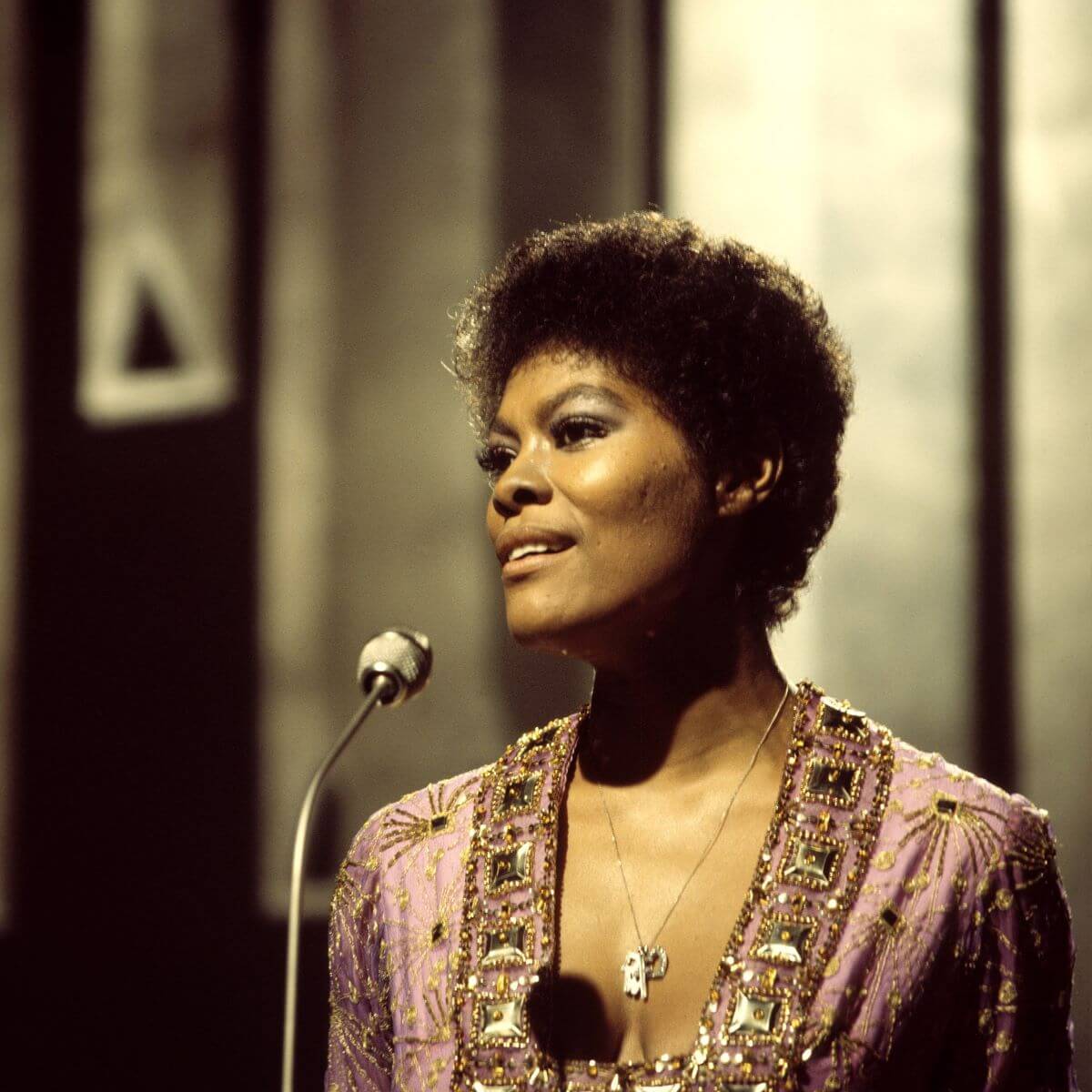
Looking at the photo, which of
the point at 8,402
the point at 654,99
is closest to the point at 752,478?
the point at 654,99

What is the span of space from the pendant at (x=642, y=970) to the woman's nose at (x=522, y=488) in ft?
1.66

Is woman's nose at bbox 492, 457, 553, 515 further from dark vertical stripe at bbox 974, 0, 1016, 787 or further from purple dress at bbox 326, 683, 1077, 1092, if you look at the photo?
dark vertical stripe at bbox 974, 0, 1016, 787

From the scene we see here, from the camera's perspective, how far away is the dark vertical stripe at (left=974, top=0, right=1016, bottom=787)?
262 cm

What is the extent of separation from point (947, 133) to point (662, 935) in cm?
167

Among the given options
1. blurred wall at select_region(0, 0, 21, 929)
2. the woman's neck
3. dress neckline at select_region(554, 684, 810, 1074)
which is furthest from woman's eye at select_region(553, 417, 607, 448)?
blurred wall at select_region(0, 0, 21, 929)

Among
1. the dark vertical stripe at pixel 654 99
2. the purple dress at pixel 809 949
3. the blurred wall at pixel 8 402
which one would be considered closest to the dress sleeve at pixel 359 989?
the purple dress at pixel 809 949

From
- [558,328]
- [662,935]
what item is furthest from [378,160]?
[662,935]

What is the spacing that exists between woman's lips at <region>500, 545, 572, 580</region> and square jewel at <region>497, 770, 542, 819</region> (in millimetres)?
277

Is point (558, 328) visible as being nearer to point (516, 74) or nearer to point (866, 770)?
point (866, 770)

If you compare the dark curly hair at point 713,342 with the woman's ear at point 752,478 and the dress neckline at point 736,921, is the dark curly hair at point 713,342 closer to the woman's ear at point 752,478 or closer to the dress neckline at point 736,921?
the woman's ear at point 752,478

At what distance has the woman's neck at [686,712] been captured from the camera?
1794 millimetres

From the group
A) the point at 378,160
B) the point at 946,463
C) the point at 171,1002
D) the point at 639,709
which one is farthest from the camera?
the point at 378,160

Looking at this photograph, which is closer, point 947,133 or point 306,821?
point 306,821

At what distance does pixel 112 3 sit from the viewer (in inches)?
132
